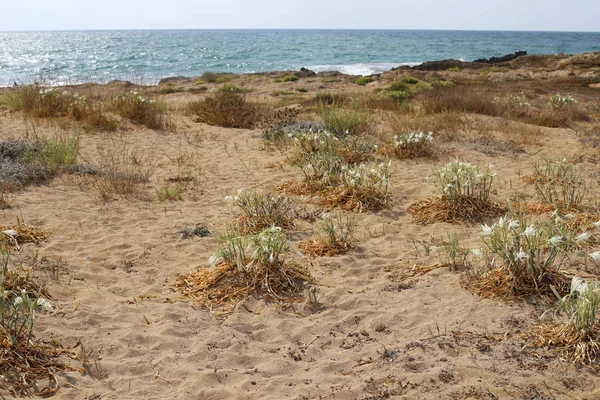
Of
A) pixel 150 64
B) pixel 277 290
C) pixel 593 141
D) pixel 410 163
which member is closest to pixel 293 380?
pixel 277 290

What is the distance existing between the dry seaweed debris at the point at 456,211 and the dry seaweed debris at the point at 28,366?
3.91 meters

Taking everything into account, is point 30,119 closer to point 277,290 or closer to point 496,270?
point 277,290

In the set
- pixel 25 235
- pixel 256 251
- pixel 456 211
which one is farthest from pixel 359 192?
pixel 25 235

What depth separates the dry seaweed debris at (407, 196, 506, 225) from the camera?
5852mm

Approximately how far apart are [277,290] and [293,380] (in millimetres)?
1160

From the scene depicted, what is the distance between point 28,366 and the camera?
3084mm

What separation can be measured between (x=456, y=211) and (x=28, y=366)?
4.40 metres

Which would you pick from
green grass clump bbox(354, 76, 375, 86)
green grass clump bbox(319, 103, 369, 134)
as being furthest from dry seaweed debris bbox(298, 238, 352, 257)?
green grass clump bbox(354, 76, 375, 86)

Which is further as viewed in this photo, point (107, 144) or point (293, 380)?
point (107, 144)

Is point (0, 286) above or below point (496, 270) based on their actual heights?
above

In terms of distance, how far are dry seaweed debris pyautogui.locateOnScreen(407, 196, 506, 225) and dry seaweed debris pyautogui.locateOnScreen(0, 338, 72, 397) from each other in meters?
3.91

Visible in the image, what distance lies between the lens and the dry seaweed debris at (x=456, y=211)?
5852 millimetres

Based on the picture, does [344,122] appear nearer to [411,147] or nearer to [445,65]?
[411,147]

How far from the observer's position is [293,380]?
3246mm
